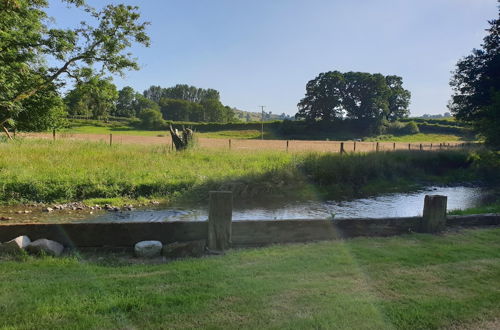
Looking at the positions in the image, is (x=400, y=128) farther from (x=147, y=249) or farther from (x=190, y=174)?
(x=147, y=249)

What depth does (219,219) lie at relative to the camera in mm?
6203

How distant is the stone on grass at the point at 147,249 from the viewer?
5.96 metres

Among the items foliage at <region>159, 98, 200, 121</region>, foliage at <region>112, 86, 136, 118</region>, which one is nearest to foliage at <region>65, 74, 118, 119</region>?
foliage at <region>112, 86, 136, 118</region>

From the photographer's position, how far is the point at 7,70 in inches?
435

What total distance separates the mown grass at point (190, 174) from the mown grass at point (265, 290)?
8.31 metres

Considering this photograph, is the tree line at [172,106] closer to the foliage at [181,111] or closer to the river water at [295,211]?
the foliage at [181,111]

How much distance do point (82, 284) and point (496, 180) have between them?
26.1 m

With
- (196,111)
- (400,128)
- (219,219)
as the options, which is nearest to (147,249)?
(219,219)

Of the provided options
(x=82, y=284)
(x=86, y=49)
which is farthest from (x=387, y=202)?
(x=82, y=284)

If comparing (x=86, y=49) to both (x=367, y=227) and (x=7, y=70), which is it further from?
(x=367, y=227)

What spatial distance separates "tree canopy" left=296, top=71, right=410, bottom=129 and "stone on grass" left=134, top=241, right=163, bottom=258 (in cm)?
8320

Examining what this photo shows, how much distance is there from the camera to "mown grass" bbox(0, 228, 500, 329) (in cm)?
359

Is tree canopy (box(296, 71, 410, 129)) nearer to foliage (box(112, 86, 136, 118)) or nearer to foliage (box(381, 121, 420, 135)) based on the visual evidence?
foliage (box(381, 121, 420, 135))

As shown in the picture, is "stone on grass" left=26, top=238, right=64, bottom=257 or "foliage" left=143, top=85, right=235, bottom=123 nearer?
"stone on grass" left=26, top=238, right=64, bottom=257
